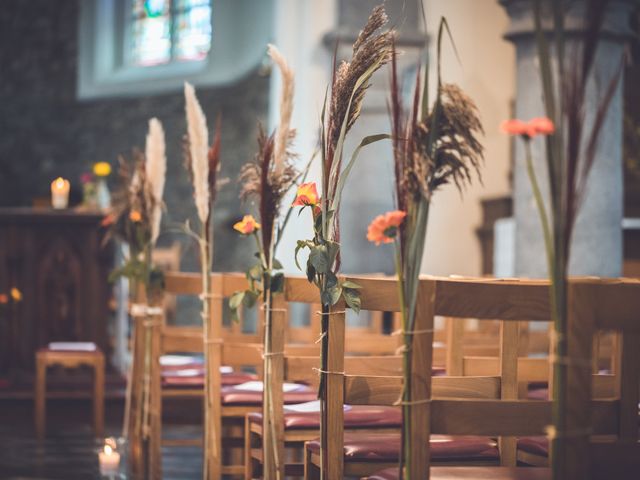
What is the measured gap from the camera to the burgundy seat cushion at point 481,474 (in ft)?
8.52

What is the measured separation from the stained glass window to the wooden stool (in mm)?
5551

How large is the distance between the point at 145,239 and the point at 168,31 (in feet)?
23.0

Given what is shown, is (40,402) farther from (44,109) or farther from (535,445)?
(44,109)

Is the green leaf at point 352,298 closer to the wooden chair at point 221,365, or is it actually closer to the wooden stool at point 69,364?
the wooden chair at point 221,365

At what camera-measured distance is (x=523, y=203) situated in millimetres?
6770

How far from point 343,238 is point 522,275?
2.06 meters

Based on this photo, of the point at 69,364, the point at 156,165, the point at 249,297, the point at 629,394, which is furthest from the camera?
the point at 69,364

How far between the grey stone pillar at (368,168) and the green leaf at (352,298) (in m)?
5.57

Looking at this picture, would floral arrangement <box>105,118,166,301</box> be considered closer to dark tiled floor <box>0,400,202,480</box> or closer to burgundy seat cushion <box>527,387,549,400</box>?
dark tiled floor <box>0,400,202,480</box>

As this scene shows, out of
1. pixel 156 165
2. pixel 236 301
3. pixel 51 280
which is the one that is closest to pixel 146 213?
pixel 156 165

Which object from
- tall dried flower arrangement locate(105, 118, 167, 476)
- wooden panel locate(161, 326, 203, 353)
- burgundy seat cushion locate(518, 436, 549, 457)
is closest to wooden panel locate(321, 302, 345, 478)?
burgundy seat cushion locate(518, 436, 549, 457)

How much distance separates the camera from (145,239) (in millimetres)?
5164

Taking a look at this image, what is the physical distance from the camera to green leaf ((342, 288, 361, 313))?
9.49ft

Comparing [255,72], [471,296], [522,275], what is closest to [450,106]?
[471,296]
